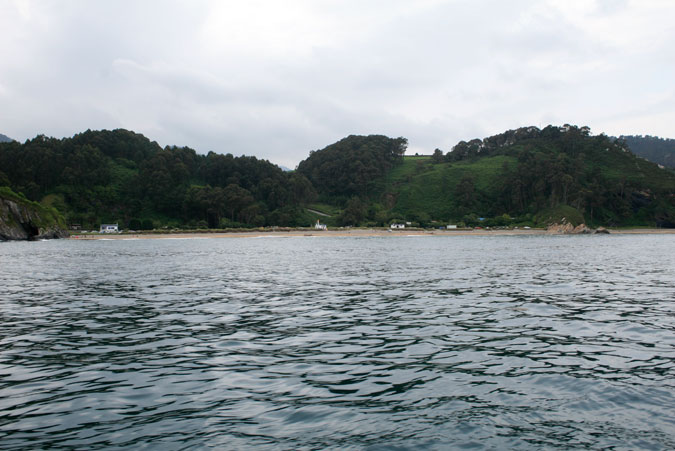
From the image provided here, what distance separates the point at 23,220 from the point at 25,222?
0.80m

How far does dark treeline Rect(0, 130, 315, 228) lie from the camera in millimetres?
152875

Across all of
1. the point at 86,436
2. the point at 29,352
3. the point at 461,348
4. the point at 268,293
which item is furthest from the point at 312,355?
the point at 268,293

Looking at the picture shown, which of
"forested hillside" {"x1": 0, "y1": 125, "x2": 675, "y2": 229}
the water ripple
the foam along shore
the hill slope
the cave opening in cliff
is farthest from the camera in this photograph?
the hill slope

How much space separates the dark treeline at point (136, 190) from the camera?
152875 mm

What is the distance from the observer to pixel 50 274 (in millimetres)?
32719

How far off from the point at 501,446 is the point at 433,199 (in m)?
197

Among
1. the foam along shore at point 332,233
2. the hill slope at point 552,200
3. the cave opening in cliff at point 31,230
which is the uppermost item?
the hill slope at point 552,200

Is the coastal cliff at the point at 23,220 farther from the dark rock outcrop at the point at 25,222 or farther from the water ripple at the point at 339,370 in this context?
the water ripple at the point at 339,370

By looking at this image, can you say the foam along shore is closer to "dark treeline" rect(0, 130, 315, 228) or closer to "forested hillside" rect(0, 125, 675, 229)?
"forested hillside" rect(0, 125, 675, 229)

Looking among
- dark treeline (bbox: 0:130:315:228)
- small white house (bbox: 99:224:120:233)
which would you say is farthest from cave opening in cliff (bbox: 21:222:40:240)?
dark treeline (bbox: 0:130:315:228)

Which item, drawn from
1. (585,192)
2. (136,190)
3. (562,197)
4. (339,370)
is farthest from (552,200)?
(339,370)

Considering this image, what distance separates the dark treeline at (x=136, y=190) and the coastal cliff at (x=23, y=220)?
31477 millimetres

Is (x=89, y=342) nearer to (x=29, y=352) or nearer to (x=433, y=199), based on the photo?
(x=29, y=352)

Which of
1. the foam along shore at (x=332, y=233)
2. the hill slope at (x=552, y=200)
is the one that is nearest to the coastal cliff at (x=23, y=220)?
the foam along shore at (x=332, y=233)
